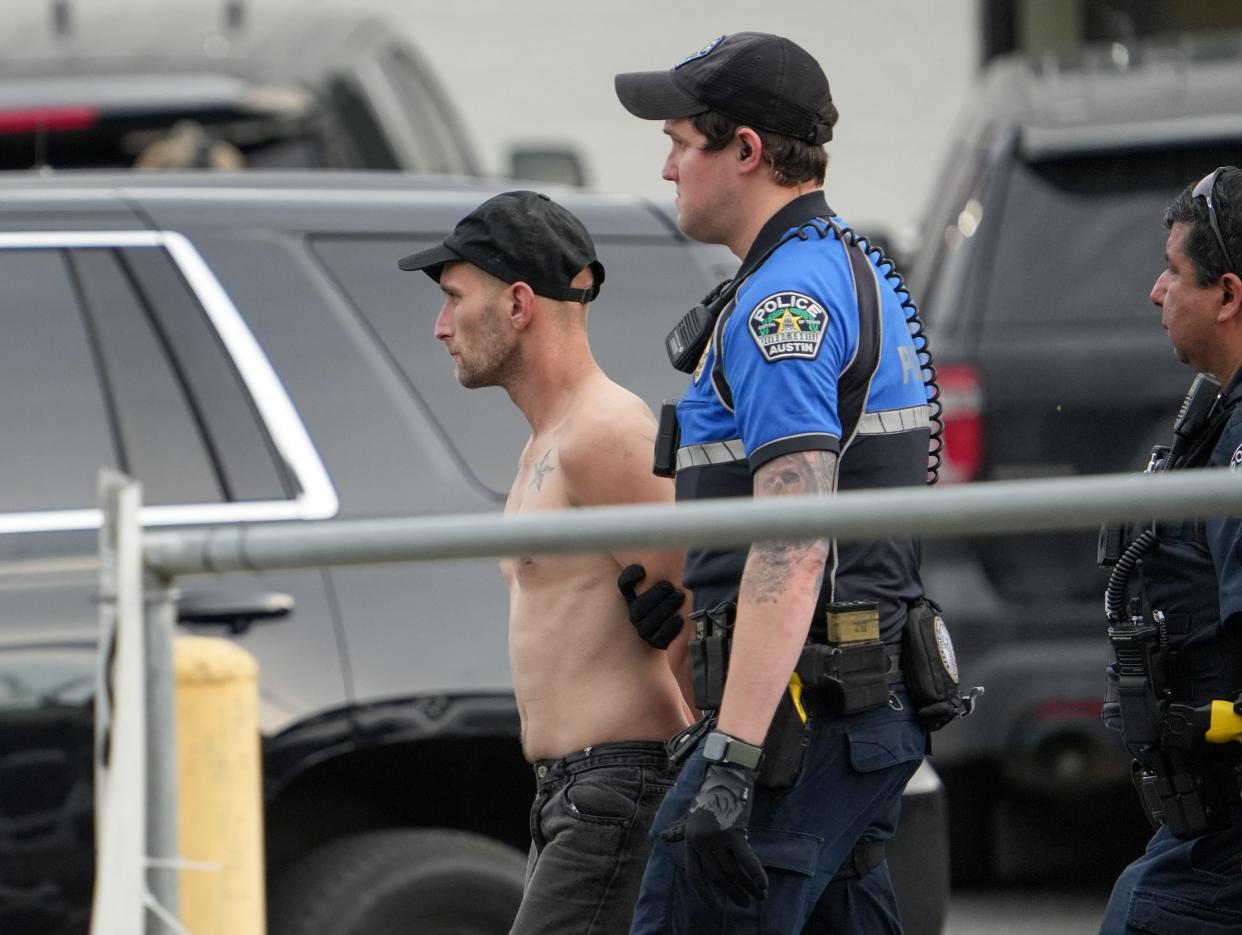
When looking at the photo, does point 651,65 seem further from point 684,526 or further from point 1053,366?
point 684,526

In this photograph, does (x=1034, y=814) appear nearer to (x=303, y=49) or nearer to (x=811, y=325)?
(x=303, y=49)

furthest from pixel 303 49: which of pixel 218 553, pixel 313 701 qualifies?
pixel 218 553

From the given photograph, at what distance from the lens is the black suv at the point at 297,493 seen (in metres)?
3.80

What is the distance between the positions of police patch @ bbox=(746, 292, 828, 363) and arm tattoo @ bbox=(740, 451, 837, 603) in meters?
0.15

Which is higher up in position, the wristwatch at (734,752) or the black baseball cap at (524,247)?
the black baseball cap at (524,247)

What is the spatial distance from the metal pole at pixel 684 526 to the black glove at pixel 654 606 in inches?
40.0

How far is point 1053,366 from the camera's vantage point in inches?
231

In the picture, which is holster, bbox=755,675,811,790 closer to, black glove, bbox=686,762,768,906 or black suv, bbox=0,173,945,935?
black glove, bbox=686,762,768,906

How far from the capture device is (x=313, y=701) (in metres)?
3.93

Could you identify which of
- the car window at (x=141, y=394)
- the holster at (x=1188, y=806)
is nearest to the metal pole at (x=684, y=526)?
the holster at (x=1188, y=806)

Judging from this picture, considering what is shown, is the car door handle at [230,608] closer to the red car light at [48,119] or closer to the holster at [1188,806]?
the holster at [1188,806]

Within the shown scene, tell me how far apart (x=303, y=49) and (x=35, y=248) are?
3727 millimetres

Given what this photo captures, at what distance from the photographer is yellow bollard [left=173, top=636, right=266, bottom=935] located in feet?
7.86

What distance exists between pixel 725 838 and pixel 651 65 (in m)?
10.7
